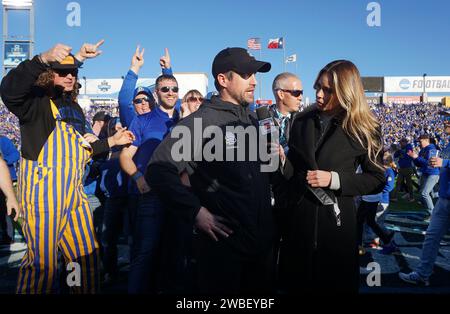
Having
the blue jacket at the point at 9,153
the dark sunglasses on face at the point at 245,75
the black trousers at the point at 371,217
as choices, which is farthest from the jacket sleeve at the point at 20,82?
the black trousers at the point at 371,217

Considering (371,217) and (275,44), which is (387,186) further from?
(275,44)

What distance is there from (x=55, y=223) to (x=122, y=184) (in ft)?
5.92

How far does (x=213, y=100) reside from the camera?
2.41 m

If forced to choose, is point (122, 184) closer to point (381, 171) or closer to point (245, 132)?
point (245, 132)

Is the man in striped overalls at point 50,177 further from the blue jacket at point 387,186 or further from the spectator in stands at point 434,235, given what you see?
the blue jacket at point 387,186

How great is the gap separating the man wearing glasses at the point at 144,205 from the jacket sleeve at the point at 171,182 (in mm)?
914

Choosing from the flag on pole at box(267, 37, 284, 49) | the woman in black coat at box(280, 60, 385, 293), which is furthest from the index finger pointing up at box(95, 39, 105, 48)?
the flag on pole at box(267, 37, 284, 49)

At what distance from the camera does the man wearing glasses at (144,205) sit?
324 centimetres

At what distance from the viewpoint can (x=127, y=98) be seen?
3906 mm

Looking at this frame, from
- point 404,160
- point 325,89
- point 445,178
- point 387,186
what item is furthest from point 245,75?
point 404,160

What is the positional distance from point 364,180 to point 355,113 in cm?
47

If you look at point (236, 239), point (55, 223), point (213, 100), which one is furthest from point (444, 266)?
point (55, 223)

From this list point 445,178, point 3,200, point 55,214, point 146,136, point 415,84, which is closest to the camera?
point 55,214

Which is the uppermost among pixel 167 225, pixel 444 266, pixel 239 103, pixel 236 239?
pixel 239 103
